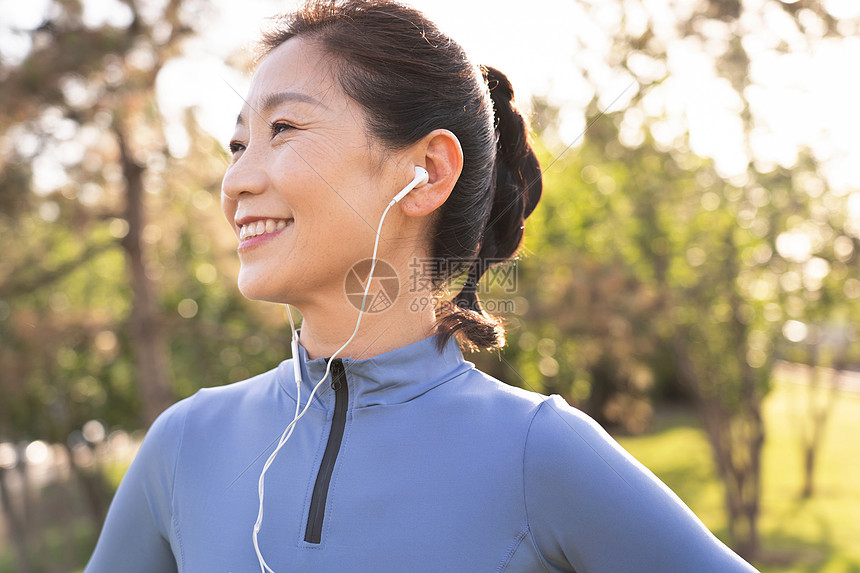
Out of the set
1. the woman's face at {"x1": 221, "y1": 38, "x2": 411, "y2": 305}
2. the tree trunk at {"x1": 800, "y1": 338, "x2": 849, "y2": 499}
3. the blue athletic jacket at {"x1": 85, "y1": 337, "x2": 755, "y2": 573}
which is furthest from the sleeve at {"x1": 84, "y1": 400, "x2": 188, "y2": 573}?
the tree trunk at {"x1": 800, "y1": 338, "x2": 849, "y2": 499}

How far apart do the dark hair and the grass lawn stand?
770cm

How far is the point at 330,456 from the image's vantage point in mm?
1077

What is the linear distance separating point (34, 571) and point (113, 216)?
10.2 m

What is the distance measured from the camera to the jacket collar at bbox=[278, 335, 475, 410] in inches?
43.8

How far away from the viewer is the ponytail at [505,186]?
4.63 ft

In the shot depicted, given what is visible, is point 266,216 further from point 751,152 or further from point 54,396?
point 54,396

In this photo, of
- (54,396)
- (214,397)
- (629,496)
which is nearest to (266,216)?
(214,397)

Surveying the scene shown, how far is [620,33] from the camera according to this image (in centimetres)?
568

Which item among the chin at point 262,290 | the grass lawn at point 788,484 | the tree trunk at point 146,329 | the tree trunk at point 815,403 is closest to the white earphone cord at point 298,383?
the chin at point 262,290

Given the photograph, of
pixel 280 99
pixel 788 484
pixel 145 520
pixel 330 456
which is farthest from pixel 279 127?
pixel 788 484

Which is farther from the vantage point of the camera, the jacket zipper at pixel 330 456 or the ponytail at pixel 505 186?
the ponytail at pixel 505 186

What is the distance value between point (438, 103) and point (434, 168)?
0.11 meters

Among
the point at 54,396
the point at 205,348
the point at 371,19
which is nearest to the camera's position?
the point at 371,19

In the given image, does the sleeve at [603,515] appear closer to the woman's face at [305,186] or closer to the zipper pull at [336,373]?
the zipper pull at [336,373]
